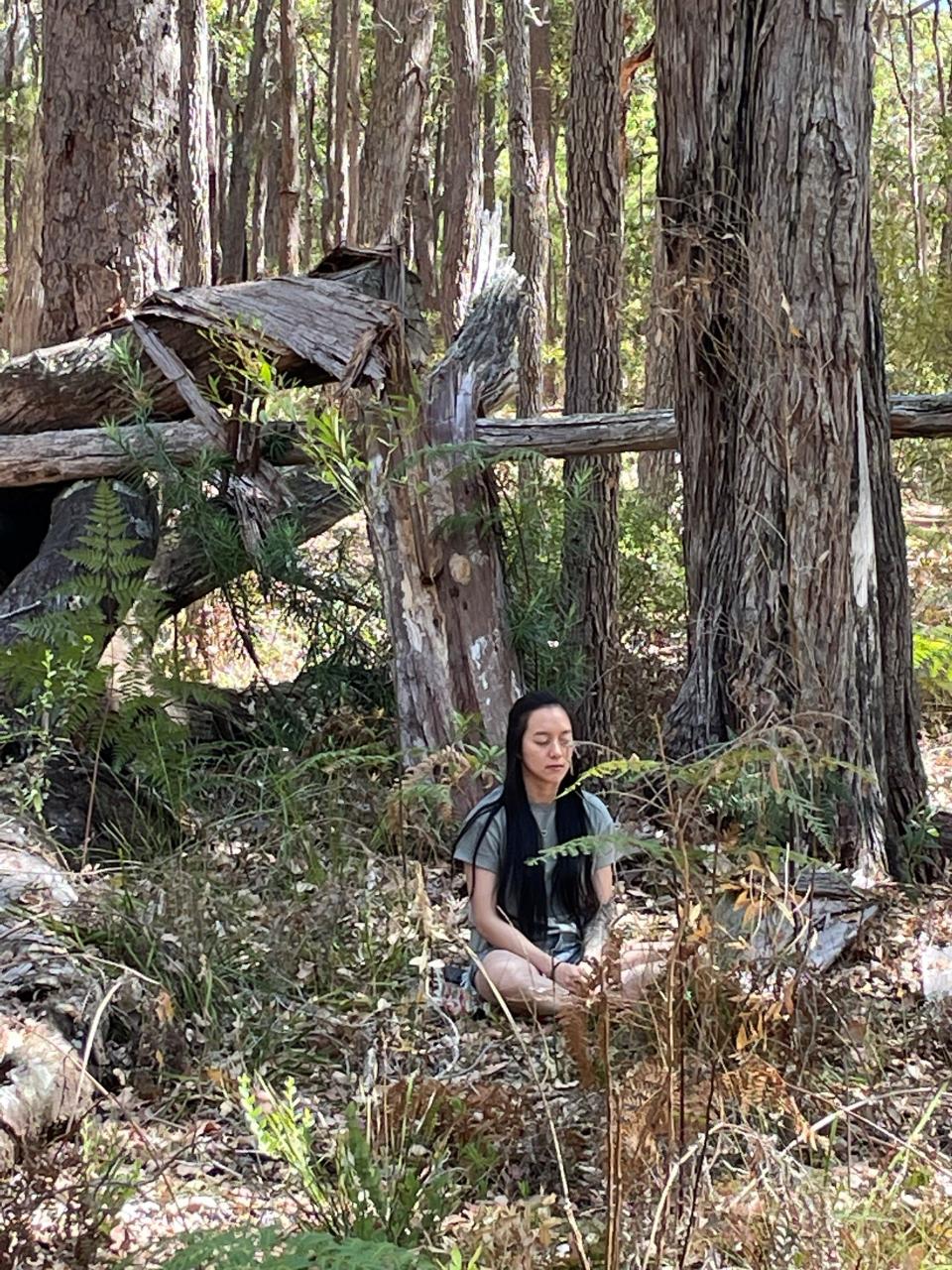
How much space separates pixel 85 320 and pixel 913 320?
5.03m

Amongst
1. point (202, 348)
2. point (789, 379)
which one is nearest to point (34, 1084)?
point (789, 379)

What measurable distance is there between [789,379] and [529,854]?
1996 millimetres

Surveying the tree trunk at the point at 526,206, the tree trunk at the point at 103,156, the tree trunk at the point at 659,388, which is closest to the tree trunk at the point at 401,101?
the tree trunk at the point at 526,206

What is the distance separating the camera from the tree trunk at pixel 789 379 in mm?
5023

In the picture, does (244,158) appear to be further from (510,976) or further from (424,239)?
(510,976)

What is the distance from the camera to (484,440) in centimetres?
631

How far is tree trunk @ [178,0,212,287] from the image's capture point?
453 inches

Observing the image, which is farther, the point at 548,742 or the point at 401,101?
the point at 401,101

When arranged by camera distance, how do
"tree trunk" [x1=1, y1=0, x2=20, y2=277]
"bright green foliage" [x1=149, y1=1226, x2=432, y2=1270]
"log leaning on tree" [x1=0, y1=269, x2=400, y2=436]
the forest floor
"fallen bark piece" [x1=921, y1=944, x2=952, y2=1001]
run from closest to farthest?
"bright green foliage" [x1=149, y1=1226, x2=432, y2=1270] < the forest floor < "fallen bark piece" [x1=921, y1=944, x2=952, y2=1001] < "log leaning on tree" [x1=0, y1=269, x2=400, y2=436] < "tree trunk" [x1=1, y1=0, x2=20, y2=277]

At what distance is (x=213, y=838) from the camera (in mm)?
5273

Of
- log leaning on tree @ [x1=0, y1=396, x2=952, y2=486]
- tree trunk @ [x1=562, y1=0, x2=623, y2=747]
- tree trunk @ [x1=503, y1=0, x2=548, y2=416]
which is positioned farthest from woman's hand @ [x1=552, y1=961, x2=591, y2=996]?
tree trunk @ [x1=503, y1=0, x2=548, y2=416]

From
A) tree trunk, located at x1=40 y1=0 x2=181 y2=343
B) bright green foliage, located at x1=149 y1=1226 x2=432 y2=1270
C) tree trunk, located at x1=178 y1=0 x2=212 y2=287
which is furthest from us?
tree trunk, located at x1=178 y1=0 x2=212 y2=287

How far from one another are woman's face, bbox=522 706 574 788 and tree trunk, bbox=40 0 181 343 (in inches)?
191

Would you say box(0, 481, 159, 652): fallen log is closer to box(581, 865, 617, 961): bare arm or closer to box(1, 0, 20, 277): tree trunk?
box(581, 865, 617, 961): bare arm
